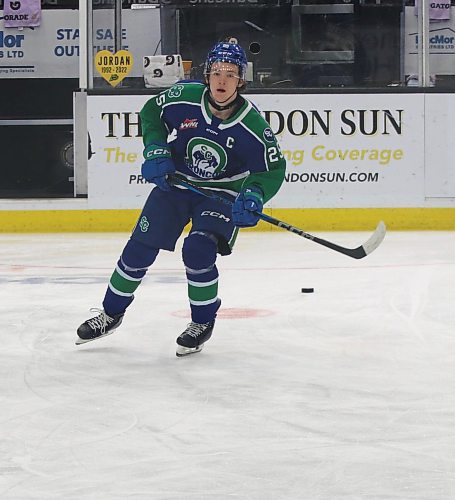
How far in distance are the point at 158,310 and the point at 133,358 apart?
92cm

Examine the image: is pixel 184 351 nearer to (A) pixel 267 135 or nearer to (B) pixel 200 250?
(B) pixel 200 250

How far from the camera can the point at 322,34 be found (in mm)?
7832

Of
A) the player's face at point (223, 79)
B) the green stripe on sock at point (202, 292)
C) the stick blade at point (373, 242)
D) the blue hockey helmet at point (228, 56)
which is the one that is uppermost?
the blue hockey helmet at point (228, 56)

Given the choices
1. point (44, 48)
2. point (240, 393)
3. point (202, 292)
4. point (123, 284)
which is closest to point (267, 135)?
point (202, 292)

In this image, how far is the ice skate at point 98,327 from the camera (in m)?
3.37

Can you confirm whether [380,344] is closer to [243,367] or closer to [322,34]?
[243,367]

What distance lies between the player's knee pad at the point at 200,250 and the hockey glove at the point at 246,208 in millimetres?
108

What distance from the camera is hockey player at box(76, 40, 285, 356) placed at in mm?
3240

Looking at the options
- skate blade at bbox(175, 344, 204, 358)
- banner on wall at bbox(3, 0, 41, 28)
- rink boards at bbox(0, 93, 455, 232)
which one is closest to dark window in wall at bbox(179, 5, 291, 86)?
rink boards at bbox(0, 93, 455, 232)

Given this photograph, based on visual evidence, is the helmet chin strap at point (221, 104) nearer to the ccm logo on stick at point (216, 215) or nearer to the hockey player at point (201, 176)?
the hockey player at point (201, 176)

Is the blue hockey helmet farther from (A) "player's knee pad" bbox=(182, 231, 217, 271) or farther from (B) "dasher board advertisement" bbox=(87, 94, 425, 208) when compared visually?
(B) "dasher board advertisement" bbox=(87, 94, 425, 208)

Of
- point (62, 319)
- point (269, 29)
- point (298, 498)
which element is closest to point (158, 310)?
point (62, 319)

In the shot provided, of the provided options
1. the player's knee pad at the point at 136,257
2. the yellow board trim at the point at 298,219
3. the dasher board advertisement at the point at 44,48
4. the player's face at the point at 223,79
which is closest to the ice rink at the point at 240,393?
the player's knee pad at the point at 136,257

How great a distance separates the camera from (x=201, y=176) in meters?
3.38
